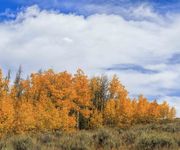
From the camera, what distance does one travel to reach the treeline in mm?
44844

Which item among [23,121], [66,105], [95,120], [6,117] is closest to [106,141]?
[6,117]

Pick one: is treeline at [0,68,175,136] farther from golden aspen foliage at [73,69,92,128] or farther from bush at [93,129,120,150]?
bush at [93,129,120,150]

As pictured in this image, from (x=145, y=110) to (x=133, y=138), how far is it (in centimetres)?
6177

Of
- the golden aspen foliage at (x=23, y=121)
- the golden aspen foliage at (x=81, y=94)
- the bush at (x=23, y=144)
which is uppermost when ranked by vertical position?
the golden aspen foliage at (x=81, y=94)

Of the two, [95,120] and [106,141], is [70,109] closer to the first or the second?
[95,120]

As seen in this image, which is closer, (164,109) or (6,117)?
(6,117)

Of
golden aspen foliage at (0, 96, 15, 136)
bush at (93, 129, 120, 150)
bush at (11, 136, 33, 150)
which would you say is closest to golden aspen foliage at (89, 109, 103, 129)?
golden aspen foliage at (0, 96, 15, 136)

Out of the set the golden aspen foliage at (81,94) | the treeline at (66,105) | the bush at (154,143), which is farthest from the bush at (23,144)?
the golden aspen foliage at (81,94)

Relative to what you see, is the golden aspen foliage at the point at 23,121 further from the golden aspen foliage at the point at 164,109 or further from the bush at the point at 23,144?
the golden aspen foliage at the point at 164,109

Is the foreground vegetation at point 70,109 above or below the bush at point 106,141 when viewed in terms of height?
above

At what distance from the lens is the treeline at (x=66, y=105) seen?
147 feet

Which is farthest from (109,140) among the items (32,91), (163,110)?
(163,110)

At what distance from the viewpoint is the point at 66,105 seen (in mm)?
55750

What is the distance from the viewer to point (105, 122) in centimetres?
6588
